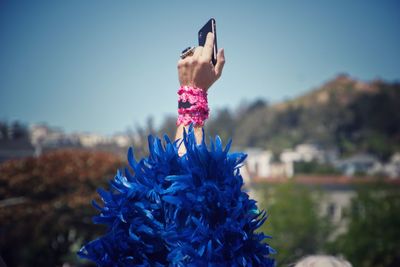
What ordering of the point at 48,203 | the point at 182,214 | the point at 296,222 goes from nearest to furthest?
the point at 182,214 < the point at 48,203 < the point at 296,222

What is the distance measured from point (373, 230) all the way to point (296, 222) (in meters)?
5.76

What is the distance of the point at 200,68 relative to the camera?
2.50m

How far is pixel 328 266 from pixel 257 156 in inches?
2778

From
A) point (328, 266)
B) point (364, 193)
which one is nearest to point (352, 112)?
point (364, 193)

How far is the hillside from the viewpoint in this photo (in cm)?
7719

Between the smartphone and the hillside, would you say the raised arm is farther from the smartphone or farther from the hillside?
the hillside

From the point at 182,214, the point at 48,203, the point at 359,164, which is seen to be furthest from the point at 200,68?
the point at 359,164

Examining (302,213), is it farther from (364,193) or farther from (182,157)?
(182,157)

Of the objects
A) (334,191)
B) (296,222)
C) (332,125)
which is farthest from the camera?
(332,125)

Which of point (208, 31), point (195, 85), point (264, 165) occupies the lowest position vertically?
point (264, 165)

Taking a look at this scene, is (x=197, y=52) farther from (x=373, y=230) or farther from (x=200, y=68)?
(x=373, y=230)

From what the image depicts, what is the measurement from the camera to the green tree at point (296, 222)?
33.4 meters

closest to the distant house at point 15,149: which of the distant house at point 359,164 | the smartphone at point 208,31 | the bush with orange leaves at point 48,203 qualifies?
the bush with orange leaves at point 48,203

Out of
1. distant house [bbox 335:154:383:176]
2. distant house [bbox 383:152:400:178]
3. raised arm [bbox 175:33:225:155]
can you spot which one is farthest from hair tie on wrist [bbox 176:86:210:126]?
distant house [bbox 335:154:383:176]
